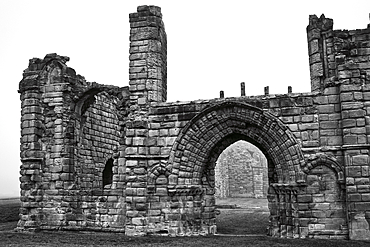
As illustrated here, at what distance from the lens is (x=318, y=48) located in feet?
40.7

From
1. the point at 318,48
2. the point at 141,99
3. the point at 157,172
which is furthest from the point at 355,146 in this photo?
the point at 141,99

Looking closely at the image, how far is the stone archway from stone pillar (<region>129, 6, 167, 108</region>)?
175 cm

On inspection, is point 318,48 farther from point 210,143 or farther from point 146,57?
point 146,57

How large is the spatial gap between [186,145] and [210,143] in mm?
741

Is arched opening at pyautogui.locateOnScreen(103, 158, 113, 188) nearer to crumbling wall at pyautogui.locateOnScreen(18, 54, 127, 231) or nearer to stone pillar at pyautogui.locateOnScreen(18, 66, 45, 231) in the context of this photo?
crumbling wall at pyautogui.locateOnScreen(18, 54, 127, 231)

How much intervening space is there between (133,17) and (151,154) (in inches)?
178

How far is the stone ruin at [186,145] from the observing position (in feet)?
37.6

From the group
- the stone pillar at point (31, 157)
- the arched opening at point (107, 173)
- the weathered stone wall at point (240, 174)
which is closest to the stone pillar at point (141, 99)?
the stone pillar at point (31, 157)

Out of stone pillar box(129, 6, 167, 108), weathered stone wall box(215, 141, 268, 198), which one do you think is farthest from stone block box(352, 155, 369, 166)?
weathered stone wall box(215, 141, 268, 198)

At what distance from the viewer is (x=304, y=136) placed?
466 inches

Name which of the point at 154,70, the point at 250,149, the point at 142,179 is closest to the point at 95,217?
the point at 142,179

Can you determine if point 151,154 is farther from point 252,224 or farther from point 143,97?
point 252,224

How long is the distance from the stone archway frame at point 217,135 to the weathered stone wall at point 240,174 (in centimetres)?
2134

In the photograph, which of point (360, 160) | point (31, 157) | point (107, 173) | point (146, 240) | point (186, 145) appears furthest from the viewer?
point (107, 173)
